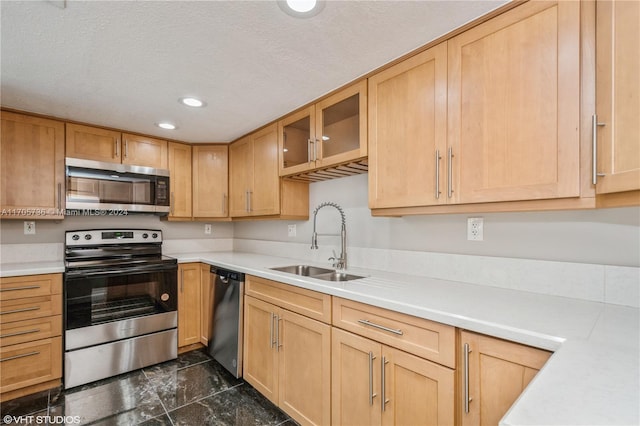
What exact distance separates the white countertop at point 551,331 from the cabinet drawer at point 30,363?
1.83 metres

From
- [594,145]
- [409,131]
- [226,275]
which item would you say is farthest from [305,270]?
[594,145]

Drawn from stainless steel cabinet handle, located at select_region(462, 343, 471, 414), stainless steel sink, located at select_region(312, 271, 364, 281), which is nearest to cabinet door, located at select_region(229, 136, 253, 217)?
stainless steel sink, located at select_region(312, 271, 364, 281)

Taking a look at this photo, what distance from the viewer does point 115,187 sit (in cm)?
273

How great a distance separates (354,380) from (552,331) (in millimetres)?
873

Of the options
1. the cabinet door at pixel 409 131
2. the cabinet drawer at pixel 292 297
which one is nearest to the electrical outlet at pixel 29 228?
the cabinet drawer at pixel 292 297

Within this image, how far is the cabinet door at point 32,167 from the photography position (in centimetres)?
233

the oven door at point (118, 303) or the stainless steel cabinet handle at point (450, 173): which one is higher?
the stainless steel cabinet handle at point (450, 173)

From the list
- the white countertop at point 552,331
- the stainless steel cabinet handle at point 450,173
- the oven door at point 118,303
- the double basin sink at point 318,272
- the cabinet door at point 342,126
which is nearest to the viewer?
the white countertop at point 552,331

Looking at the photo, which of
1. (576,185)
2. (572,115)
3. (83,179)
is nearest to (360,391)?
(576,185)

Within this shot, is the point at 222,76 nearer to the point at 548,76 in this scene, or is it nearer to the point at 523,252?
the point at 548,76

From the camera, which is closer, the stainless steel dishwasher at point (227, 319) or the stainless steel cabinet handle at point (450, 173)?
the stainless steel cabinet handle at point (450, 173)

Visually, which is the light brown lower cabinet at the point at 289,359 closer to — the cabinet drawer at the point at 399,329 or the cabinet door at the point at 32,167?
the cabinet drawer at the point at 399,329

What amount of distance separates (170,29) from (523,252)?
76.9 inches

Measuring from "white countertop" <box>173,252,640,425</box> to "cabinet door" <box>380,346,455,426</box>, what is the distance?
0.68 ft
